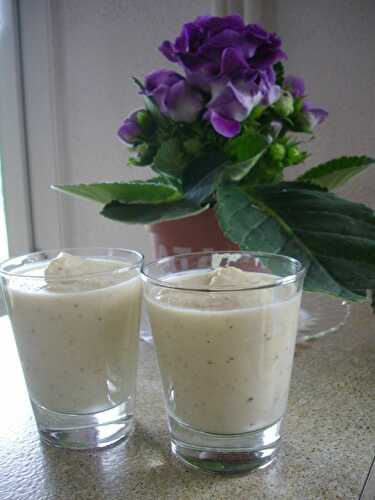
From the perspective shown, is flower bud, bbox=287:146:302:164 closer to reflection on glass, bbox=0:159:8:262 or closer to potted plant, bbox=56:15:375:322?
potted plant, bbox=56:15:375:322

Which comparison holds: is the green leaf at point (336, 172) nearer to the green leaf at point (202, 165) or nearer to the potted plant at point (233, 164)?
the potted plant at point (233, 164)

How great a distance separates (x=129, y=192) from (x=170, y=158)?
0.23 ft

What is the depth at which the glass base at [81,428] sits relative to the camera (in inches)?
18.2

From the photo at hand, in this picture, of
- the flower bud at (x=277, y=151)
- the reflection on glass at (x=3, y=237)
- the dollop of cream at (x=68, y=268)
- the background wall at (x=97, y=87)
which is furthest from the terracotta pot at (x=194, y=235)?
the reflection on glass at (x=3, y=237)

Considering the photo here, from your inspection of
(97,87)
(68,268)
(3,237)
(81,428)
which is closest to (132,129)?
(68,268)

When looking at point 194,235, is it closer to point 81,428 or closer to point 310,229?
point 310,229

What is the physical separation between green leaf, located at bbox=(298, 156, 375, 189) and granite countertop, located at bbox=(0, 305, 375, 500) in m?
0.26

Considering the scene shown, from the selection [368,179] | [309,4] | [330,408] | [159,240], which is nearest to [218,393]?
[330,408]

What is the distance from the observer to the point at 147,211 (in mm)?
643

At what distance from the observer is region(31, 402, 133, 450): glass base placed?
463 mm

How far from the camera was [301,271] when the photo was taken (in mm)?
418

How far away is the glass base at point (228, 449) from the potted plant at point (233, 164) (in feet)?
0.52

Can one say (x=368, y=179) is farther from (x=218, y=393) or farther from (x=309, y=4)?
(x=218, y=393)

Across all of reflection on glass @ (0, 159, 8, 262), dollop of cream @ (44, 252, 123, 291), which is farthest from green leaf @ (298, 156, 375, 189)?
reflection on glass @ (0, 159, 8, 262)
